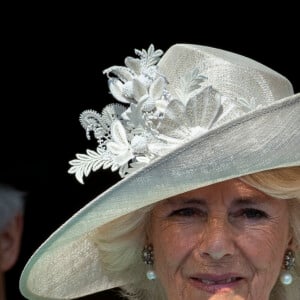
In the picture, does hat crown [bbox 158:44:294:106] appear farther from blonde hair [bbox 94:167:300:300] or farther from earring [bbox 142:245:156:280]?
earring [bbox 142:245:156:280]

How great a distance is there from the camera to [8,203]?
11.1 ft

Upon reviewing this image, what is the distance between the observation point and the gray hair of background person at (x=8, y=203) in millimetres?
3359

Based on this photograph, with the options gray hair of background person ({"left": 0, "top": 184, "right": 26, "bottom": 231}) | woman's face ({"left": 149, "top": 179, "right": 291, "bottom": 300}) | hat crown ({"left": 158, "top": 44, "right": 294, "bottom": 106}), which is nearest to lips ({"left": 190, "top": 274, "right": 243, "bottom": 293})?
woman's face ({"left": 149, "top": 179, "right": 291, "bottom": 300})

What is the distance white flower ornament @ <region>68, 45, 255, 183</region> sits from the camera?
270cm

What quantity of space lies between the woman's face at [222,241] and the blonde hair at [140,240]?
0.05 m

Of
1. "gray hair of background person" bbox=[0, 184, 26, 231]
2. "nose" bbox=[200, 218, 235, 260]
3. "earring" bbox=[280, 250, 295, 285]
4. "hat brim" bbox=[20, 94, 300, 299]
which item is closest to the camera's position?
"hat brim" bbox=[20, 94, 300, 299]

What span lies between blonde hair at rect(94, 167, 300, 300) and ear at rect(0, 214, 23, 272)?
435 mm

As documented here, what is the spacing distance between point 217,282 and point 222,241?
4.8 inches

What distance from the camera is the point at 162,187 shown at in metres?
2.67

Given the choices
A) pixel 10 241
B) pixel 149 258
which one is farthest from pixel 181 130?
pixel 10 241

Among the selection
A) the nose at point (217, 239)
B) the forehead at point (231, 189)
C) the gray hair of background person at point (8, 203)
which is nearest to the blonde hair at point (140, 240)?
the forehead at point (231, 189)

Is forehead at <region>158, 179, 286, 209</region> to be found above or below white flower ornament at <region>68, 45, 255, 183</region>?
below

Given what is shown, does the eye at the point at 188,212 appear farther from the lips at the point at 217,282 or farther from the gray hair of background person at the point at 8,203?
the gray hair of background person at the point at 8,203

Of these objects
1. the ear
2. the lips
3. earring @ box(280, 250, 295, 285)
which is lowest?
the lips
